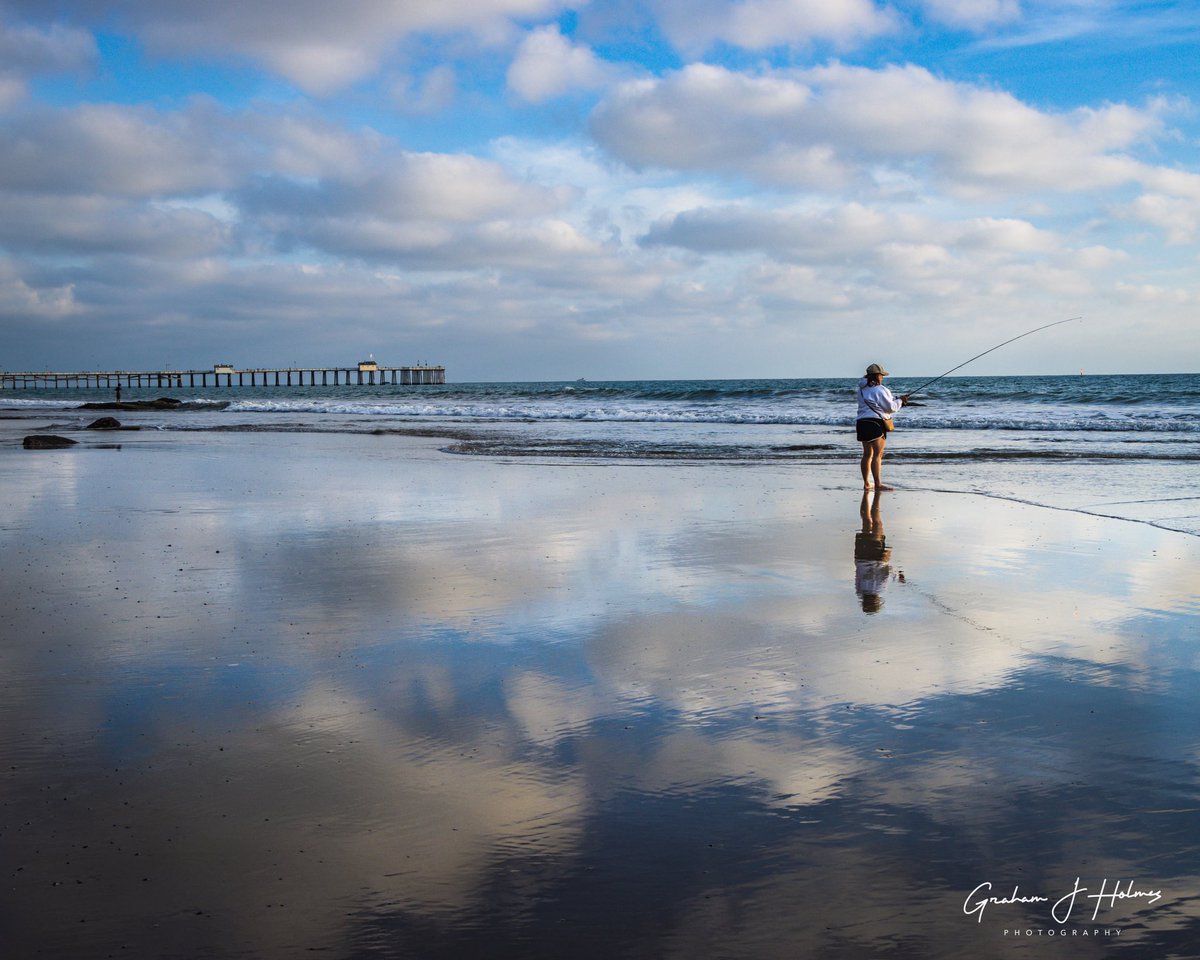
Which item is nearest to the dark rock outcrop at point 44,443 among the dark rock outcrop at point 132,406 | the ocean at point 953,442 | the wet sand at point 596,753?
the ocean at point 953,442

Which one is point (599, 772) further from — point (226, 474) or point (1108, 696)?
point (226, 474)

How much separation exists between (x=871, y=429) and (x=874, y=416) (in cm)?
19

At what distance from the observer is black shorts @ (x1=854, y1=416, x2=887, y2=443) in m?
12.9

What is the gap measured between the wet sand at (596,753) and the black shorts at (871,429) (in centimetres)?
495

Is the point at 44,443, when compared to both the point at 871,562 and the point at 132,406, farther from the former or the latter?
the point at 132,406

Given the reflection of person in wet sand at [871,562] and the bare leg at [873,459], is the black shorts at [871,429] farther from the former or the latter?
the reflection of person in wet sand at [871,562]

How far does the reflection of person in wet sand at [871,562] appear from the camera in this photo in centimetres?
652

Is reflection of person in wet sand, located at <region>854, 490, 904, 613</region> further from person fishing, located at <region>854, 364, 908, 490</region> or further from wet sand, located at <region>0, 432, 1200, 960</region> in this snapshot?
person fishing, located at <region>854, 364, 908, 490</region>

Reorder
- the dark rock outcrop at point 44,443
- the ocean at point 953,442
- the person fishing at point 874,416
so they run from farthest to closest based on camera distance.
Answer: the dark rock outcrop at point 44,443
the ocean at point 953,442
the person fishing at point 874,416

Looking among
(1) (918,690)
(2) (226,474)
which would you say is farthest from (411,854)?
(2) (226,474)

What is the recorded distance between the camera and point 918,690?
4.48 metres
